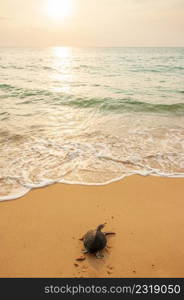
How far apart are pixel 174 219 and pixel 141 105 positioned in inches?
296

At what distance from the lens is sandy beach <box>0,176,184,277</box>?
252cm

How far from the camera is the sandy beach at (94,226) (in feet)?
8.26

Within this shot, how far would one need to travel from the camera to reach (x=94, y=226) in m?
3.02

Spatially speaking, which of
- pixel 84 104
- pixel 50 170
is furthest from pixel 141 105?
pixel 50 170

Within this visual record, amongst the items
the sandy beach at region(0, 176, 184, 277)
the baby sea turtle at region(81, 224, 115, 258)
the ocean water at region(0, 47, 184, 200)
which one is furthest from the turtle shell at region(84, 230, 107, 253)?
the ocean water at region(0, 47, 184, 200)

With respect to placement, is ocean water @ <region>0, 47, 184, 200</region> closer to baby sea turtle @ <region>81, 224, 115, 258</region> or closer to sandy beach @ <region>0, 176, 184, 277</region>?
sandy beach @ <region>0, 176, 184, 277</region>

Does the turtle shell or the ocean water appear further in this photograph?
the ocean water

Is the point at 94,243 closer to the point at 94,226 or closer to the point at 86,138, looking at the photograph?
the point at 94,226

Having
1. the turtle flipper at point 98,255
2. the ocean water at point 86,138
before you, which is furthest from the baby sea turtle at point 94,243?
the ocean water at point 86,138

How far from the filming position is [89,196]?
3.68 metres

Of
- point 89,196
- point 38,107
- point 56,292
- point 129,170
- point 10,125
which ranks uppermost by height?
point 38,107

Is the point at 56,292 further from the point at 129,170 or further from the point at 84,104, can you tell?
the point at 84,104

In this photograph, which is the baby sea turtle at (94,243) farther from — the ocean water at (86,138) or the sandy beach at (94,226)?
the ocean water at (86,138)

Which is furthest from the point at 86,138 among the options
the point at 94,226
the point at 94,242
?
the point at 94,242
